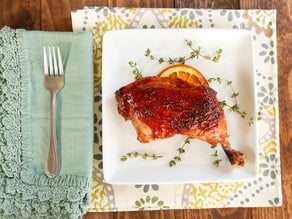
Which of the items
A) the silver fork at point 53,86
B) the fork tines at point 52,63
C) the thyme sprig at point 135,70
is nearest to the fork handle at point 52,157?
the silver fork at point 53,86

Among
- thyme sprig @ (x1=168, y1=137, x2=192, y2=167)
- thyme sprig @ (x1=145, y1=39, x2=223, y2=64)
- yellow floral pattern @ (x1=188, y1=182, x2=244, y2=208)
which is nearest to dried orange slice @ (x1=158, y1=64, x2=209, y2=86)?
thyme sprig @ (x1=145, y1=39, x2=223, y2=64)

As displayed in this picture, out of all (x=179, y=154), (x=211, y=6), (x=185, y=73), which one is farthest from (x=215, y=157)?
(x=211, y=6)

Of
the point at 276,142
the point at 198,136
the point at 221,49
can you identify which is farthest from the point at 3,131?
the point at 276,142

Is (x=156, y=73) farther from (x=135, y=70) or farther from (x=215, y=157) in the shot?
(x=215, y=157)

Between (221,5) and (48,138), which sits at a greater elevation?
(221,5)

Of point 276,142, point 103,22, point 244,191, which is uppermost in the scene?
point 103,22

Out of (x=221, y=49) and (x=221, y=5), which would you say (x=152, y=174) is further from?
(x=221, y=5)
